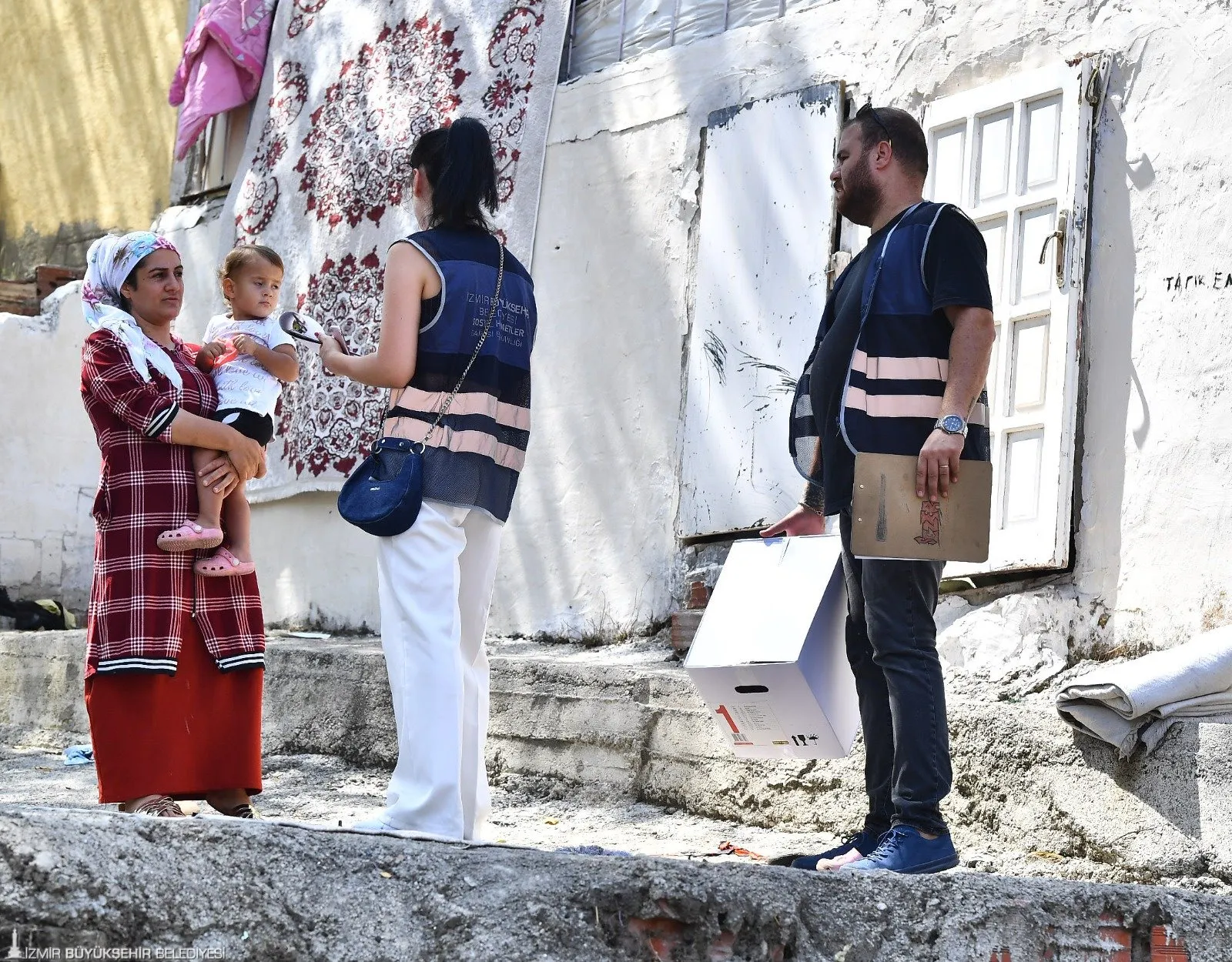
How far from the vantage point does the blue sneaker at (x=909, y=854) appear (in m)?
3.28

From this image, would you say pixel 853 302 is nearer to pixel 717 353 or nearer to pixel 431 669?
pixel 431 669

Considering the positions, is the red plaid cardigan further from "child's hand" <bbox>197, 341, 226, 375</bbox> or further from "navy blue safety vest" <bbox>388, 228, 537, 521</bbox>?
"navy blue safety vest" <bbox>388, 228, 537, 521</bbox>

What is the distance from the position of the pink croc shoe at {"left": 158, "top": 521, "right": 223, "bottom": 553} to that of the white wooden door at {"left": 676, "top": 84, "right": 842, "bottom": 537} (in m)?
2.37

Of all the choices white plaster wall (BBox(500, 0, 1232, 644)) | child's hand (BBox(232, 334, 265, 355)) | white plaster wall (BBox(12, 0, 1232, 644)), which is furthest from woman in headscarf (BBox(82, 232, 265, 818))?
white plaster wall (BBox(500, 0, 1232, 644))

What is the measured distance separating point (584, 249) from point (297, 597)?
2368 mm

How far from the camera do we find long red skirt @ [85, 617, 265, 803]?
4.12 meters

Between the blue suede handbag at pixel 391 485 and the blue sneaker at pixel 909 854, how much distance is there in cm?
112

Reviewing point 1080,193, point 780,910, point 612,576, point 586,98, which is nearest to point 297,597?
point 612,576

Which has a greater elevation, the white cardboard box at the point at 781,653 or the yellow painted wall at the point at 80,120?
the yellow painted wall at the point at 80,120

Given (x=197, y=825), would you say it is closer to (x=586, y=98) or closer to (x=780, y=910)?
(x=780, y=910)

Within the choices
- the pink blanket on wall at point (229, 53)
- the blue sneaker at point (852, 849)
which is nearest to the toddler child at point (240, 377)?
the blue sneaker at point (852, 849)

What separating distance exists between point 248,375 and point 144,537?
1.65 ft

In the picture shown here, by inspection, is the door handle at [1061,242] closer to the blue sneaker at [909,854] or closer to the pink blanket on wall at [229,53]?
the blue sneaker at [909,854]

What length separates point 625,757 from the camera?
5.32 m
